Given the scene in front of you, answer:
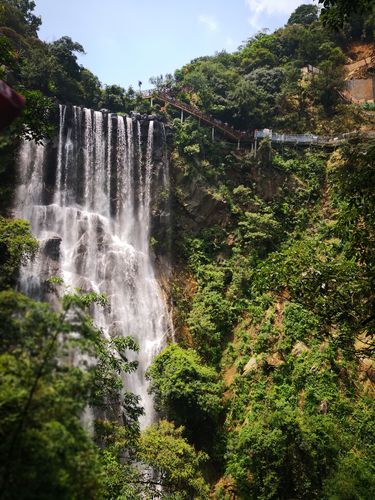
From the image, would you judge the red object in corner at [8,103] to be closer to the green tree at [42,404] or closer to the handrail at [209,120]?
the green tree at [42,404]

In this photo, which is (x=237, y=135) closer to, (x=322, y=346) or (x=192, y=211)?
(x=192, y=211)

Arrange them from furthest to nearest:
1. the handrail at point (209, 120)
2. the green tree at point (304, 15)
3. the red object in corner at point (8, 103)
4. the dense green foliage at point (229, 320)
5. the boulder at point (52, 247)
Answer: the green tree at point (304, 15), the handrail at point (209, 120), the boulder at point (52, 247), the dense green foliage at point (229, 320), the red object in corner at point (8, 103)

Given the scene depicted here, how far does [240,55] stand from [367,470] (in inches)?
1556

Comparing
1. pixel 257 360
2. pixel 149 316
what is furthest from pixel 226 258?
pixel 257 360

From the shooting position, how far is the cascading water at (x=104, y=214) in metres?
21.3

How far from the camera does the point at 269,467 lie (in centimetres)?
1380

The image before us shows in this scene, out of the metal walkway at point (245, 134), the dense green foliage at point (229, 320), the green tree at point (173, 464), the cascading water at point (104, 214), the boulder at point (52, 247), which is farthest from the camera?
the metal walkway at point (245, 134)

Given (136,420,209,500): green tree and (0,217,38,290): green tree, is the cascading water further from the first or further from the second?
(136,420,209,500): green tree

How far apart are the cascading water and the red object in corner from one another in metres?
16.1

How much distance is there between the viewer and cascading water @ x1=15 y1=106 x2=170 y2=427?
69.8ft

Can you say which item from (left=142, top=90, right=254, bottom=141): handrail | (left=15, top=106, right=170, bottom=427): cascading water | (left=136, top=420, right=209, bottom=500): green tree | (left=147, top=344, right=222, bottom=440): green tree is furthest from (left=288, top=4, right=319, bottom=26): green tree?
(left=136, top=420, right=209, bottom=500): green tree

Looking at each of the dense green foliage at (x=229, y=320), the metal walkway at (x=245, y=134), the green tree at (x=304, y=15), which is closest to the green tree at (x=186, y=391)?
the dense green foliage at (x=229, y=320)

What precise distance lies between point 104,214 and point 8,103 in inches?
849

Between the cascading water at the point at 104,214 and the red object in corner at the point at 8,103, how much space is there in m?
16.1
